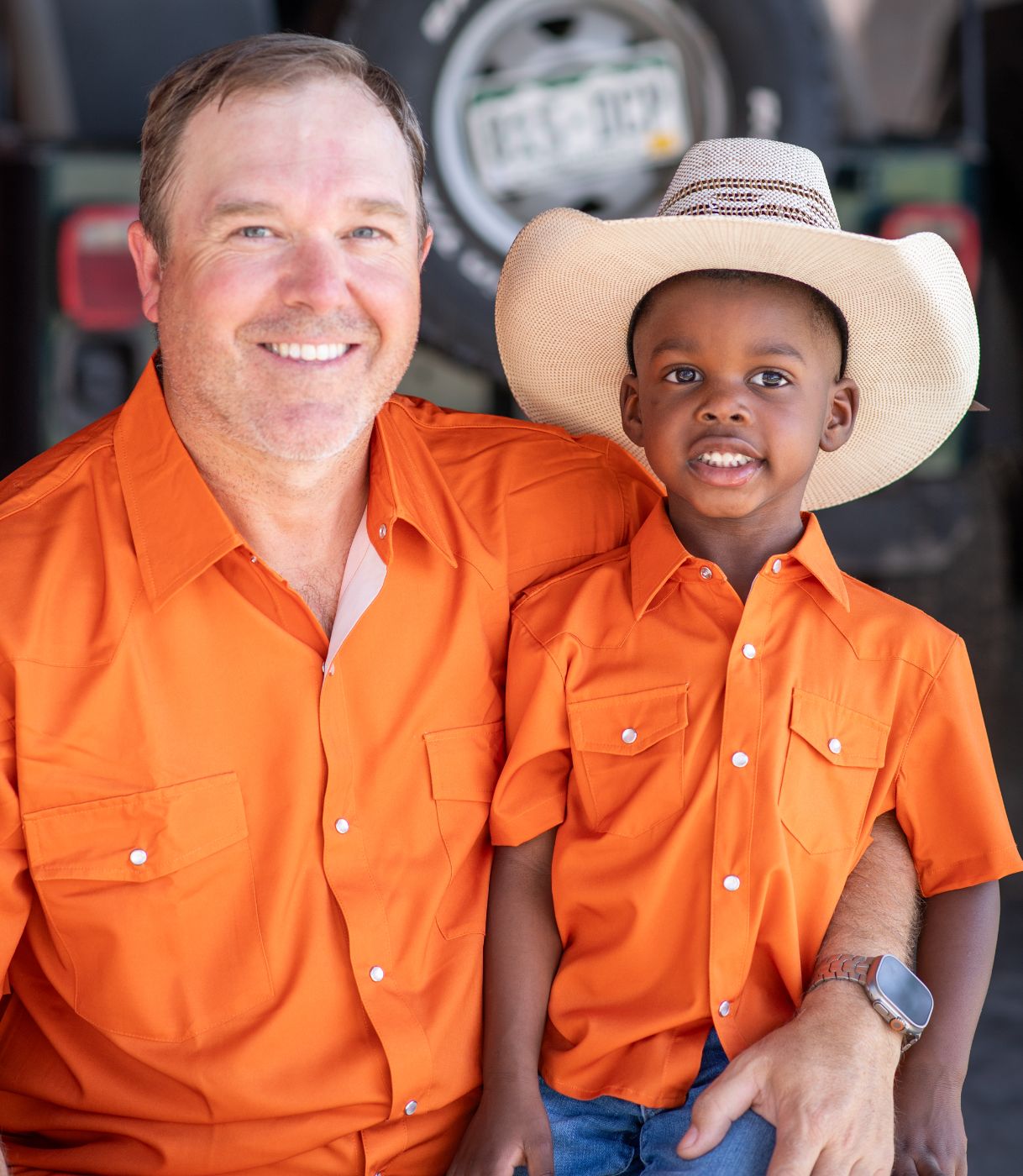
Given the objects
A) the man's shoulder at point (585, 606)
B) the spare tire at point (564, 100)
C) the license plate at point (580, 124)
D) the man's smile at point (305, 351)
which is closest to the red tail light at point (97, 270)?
the spare tire at point (564, 100)

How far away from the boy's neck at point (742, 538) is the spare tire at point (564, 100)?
105cm

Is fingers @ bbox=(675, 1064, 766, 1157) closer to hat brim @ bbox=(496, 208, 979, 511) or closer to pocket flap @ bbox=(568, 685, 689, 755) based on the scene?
pocket flap @ bbox=(568, 685, 689, 755)

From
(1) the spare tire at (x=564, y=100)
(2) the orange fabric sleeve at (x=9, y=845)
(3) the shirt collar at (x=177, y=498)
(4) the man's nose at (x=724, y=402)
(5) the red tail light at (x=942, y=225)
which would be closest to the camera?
(2) the orange fabric sleeve at (x=9, y=845)

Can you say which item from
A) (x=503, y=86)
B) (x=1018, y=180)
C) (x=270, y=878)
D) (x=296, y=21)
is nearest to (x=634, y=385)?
(x=270, y=878)

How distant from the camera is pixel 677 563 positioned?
197 centimetres

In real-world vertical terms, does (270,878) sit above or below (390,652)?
below

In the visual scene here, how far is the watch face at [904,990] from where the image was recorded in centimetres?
182

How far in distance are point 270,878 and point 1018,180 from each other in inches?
138

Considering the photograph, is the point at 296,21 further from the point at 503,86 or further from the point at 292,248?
the point at 292,248

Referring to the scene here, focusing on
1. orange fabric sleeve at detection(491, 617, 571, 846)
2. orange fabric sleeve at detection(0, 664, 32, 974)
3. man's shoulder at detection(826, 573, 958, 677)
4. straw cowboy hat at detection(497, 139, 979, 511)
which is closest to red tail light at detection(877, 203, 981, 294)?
straw cowboy hat at detection(497, 139, 979, 511)

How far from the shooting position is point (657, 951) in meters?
1.88

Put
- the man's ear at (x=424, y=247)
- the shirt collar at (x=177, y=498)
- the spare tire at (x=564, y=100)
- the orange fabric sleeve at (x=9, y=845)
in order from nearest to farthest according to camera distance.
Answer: the orange fabric sleeve at (x=9, y=845), the shirt collar at (x=177, y=498), the man's ear at (x=424, y=247), the spare tire at (x=564, y=100)

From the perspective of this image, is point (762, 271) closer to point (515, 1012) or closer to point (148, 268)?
point (148, 268)

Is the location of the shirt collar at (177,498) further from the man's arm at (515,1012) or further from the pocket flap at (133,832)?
the man's arm at (515,1012)
